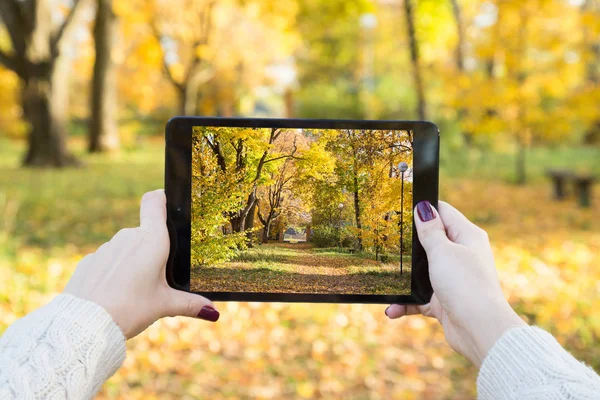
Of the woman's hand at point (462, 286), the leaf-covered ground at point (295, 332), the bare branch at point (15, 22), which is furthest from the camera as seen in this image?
the bare branch at point (15, 22)

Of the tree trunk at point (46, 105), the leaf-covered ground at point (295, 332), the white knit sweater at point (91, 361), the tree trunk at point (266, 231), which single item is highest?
the tree trunk at point (46, 105)

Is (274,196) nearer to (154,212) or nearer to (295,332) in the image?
(154,212)

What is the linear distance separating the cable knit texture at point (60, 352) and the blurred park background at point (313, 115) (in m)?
2.41

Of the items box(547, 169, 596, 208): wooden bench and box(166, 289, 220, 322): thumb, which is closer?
box(166, 289, 220, 322): thumb

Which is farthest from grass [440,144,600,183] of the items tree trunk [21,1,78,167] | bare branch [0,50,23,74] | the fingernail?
the fingernail

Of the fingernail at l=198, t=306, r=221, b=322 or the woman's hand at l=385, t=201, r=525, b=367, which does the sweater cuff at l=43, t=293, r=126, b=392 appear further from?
the woman's hand at l=385, t=201, r=525, b=367

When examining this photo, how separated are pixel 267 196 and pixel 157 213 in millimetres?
363

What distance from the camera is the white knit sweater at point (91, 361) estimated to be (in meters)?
1.16

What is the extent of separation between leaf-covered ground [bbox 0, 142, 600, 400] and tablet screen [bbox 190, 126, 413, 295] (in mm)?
2073

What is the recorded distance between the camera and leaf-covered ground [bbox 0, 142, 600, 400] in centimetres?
373

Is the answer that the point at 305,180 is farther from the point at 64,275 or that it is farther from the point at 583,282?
the point at 583,282

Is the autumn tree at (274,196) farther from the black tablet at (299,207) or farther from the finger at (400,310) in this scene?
the finger at (400,310)

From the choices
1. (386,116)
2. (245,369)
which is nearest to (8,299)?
(245,369)

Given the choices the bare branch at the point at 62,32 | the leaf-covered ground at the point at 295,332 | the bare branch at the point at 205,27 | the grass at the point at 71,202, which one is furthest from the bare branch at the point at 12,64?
the bare branch at the point at 205,27
